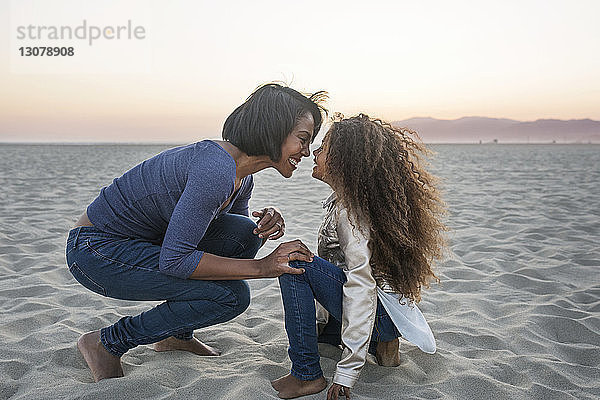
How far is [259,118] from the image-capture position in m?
2.41

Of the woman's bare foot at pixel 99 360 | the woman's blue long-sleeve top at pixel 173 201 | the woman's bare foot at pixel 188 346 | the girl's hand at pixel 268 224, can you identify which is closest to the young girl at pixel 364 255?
the girl's hand at pixel 268 224

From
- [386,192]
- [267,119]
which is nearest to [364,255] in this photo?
[386,192]

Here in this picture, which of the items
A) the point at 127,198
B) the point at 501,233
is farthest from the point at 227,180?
the point at 501,233

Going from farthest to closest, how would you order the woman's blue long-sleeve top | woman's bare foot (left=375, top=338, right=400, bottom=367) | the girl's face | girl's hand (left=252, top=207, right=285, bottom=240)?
girl's hand (left=252, top=207, right=285, bottom=240) → woman's bare foot (left=375, top=338, right=400, bottom=367) → the girl's face → the woman's blue long-sleeve top

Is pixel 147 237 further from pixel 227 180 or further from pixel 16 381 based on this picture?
pixel 16 381

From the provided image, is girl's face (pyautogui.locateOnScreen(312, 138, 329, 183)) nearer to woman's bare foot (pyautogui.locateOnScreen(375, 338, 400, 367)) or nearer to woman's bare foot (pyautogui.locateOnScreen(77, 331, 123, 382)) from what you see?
woman's bare foot (pyautogui.locateOnScreen(375, 338, 400, 367))

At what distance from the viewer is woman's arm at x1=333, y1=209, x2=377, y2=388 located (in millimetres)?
2285

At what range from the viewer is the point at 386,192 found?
2.48m

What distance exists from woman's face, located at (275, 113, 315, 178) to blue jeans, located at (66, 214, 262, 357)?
578 millimetres

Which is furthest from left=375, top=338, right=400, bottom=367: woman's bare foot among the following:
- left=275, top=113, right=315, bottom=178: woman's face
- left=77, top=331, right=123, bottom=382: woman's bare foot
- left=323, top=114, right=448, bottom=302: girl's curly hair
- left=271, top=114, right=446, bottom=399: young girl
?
left=77, top=331, right=123, bottom=382: woman's bare foot

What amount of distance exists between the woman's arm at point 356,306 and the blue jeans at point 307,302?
0.09 meters

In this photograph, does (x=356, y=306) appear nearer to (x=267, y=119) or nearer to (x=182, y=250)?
(x=182, y=250)

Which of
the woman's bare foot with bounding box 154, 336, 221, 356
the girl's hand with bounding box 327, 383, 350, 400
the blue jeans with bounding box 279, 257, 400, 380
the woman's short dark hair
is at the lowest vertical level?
the woman's bare foot with bounding box 154, 336, 221, 356

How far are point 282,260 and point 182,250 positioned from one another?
16.2 inches
